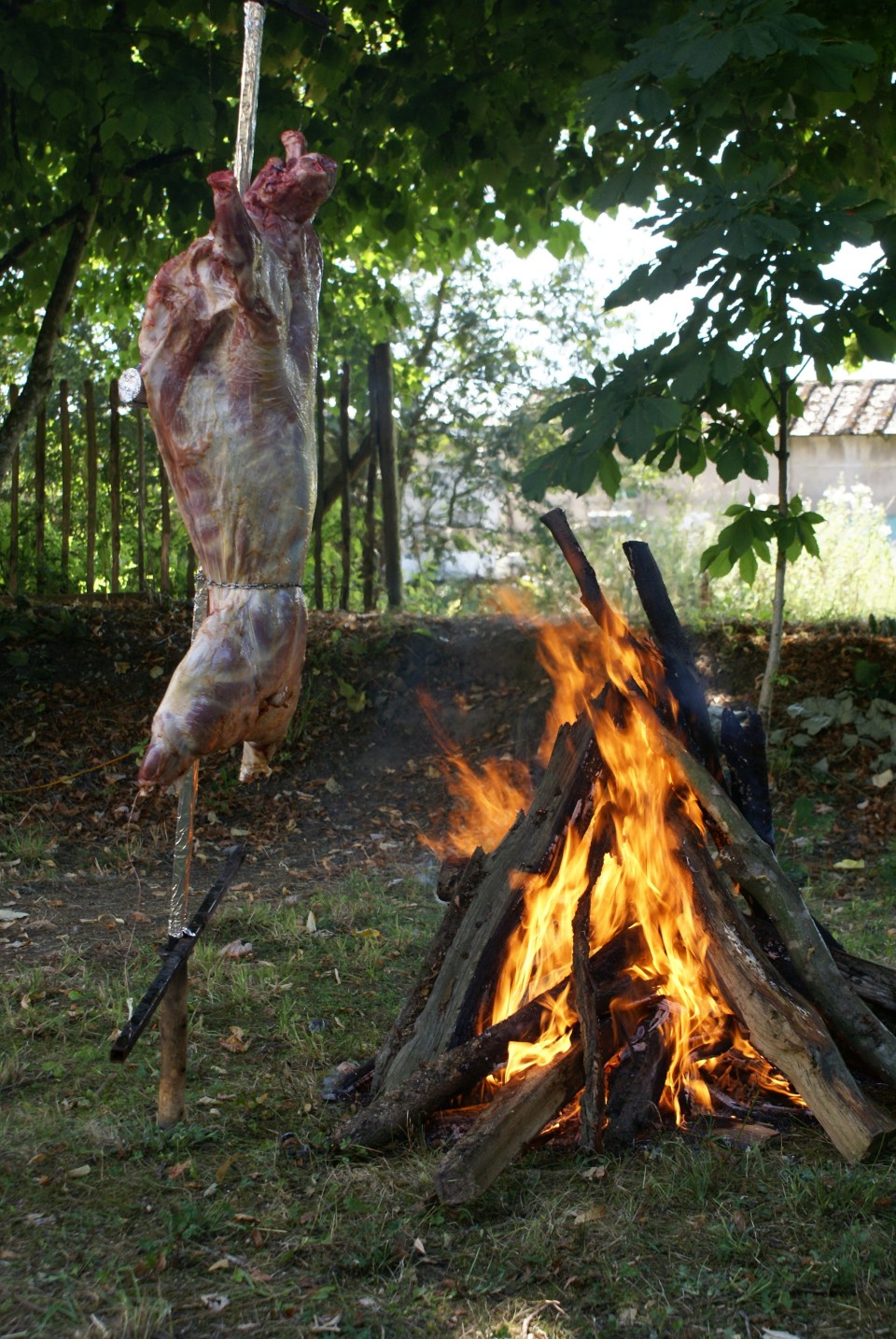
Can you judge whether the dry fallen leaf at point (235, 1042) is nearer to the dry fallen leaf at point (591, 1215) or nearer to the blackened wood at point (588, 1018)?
the blackened wood at point (588, 1018)

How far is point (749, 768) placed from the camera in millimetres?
3957

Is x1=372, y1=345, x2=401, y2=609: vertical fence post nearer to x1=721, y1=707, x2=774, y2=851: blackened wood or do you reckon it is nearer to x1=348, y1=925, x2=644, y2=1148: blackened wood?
x1=721, y1=707, x2=774, y2=851: blackened wood

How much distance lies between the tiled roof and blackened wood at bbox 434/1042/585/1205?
52.3 ft

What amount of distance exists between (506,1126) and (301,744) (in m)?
5.41

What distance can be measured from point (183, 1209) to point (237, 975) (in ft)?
5.57

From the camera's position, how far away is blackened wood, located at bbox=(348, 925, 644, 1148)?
3.26 meters

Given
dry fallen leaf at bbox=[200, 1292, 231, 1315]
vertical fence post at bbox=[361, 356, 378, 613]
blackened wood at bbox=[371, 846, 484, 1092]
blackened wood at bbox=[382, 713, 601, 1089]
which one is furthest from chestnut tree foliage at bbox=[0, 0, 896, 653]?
dry fallen leaf at bbox=[200, 1292, 231, 1315]

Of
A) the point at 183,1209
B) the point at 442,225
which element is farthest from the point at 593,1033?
the point at 442,225

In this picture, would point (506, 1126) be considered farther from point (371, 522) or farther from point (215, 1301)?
point (371, 522)

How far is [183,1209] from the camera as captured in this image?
2926 mm

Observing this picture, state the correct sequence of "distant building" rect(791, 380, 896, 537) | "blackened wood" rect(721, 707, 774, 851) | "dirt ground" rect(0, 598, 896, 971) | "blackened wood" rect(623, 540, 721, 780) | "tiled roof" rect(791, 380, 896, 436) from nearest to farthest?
"blackened wood" rect(623, 540, 721, 780), "blackened wood" rect(721, 707, 774, 851), "dirt ground" rect(0, 598, 896, 971), "tiled roof" rect(791, 380, 896, 436), "distant building" rect(791, 380, 896, 537)

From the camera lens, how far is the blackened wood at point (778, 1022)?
121 inches

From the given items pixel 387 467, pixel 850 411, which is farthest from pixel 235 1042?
pixel 850 411

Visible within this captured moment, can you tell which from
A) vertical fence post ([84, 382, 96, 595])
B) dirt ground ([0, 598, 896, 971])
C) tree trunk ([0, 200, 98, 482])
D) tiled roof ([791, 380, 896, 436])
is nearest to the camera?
dirt ground ([0, 598, 896, 971])
